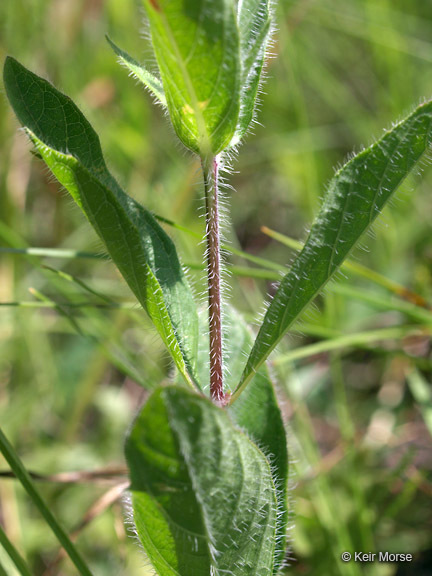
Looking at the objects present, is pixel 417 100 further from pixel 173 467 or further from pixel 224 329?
pixel 173 467

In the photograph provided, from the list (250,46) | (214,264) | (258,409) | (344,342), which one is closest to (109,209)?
(214,264)

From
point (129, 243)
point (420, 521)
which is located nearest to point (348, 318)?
point (420, 521)

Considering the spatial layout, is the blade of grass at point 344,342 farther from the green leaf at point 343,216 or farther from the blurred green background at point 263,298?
the green leaf at point 343,216

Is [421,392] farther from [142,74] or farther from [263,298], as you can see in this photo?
[142,74]

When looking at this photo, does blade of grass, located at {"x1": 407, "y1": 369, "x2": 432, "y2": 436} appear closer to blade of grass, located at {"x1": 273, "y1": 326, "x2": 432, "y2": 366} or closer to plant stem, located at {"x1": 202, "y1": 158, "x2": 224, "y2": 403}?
blade of grass, located at {"x1": 273, "y1": 326, "x2": 432, "y2": 366}

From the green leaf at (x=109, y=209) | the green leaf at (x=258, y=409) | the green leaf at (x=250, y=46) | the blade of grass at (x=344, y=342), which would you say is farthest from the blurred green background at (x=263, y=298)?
the green leaf at (x=250, y=46)
